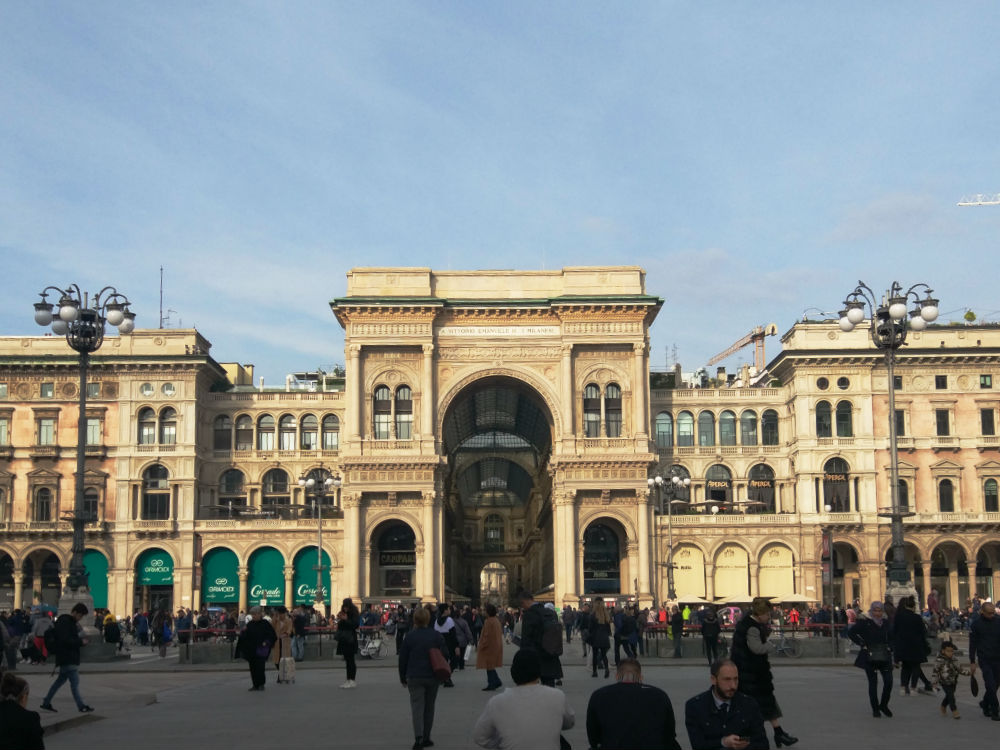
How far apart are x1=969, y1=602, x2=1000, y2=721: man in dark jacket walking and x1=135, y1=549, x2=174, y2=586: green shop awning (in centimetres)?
6189

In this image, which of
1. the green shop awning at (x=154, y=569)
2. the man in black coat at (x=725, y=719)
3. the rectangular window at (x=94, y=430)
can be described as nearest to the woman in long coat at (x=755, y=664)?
the man in black coat at (x=725, y=719)

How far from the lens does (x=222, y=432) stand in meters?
81.1

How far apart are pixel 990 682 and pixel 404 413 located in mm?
54099

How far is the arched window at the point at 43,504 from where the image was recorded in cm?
7700

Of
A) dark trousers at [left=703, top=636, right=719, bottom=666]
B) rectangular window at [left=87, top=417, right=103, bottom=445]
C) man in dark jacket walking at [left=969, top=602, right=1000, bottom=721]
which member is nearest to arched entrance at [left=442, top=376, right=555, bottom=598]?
rectangular window at [left=87, top=417, right=103, bottom=445]

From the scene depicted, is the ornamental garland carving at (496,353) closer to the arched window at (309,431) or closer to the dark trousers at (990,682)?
the arched window at (309,431)

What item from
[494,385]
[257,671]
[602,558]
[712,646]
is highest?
[494,385]

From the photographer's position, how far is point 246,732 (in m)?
19.2

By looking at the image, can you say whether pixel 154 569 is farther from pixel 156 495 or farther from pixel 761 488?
pixel 761 488

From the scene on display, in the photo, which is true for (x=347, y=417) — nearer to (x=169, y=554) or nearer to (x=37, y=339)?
(x=169, y=554)

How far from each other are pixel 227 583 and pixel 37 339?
19.1 metres

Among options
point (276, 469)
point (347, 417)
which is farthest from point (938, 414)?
point (276, 469)

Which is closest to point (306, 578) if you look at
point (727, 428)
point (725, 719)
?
point (727, 428)

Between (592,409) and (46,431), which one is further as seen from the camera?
(46,431)
